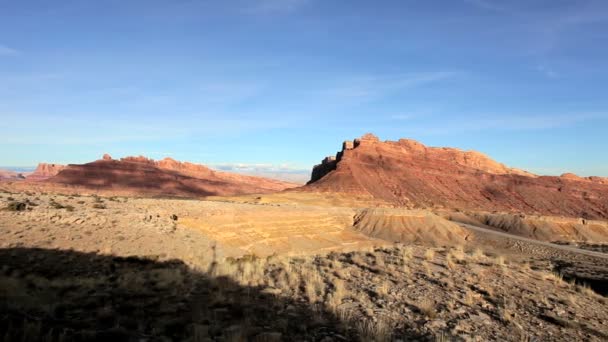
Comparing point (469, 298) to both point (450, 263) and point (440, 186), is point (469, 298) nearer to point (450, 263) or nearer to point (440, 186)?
point (450, 263)

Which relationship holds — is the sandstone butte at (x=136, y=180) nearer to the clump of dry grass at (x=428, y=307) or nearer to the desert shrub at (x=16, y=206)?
the desert shrub at (x=16, y=206)

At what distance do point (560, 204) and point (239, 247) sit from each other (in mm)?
77522

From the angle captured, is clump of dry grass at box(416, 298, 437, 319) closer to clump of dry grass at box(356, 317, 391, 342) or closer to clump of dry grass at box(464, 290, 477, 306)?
clump of dry grass at box(464, 290, 477, 306)

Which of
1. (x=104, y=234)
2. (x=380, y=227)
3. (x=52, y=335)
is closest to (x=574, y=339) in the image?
(x=52, y=335)

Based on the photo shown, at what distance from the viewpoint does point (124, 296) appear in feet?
31.1

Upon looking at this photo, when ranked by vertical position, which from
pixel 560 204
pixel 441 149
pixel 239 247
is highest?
pixel 441 149

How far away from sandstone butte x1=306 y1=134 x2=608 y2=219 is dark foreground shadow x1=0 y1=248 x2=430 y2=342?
61.1m

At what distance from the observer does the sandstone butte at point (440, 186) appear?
2891 inches

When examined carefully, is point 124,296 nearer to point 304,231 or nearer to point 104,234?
point 104,234

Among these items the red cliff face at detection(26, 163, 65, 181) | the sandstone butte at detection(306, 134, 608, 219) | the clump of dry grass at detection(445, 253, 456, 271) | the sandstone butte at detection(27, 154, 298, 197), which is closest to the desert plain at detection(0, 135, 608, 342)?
the clump of dry grass at detection(445, 253, 456, 271)

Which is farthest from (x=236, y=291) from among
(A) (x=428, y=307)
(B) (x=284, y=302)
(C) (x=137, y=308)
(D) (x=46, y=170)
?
(D) (x=46, y=170)

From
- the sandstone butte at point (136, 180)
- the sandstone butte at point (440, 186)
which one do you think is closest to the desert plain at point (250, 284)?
the sandstone butte at point (440, 186)

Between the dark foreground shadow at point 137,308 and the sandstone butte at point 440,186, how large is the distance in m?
61.1

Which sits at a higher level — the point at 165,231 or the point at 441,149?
the point at 441,149
